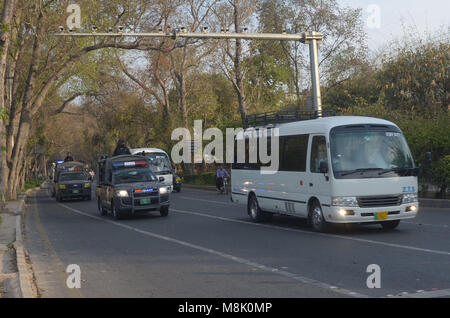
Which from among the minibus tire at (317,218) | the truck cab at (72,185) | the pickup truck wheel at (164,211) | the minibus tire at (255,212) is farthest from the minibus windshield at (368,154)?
the truck cab at (72,185)

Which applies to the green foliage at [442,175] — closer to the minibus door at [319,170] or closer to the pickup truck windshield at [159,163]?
the minibus door at [319,170]

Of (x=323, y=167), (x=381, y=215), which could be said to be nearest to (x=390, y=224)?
(x=381, y=215)

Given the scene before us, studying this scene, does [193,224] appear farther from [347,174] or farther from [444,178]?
[444,178]

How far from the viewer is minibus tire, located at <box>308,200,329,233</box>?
15.1 metres

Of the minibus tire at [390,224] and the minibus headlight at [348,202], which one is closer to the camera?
the minibus headlight at [348,202]

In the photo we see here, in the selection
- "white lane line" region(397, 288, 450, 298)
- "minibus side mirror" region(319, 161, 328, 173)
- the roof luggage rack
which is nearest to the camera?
"white lane line" region(397, 288, 450, 298)

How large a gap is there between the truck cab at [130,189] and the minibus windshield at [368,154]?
817cm

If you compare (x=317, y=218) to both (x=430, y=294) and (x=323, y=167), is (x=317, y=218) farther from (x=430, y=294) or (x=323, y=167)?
(x=430, y=294)

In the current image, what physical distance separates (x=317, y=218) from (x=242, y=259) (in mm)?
4473

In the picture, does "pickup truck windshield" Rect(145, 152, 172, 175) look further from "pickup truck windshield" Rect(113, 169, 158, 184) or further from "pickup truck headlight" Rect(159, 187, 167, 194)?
"pickup truck headlight" Rect(159, 187, 167, 194)

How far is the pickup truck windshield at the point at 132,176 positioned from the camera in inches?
873

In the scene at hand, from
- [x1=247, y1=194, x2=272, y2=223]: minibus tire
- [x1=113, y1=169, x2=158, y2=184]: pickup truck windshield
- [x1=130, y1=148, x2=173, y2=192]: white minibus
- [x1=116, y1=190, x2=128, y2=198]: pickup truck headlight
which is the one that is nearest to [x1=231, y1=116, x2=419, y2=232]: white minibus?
[x1=247, y1=194, x2=272, y2=223]: minibus tire

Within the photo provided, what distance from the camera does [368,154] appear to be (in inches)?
582

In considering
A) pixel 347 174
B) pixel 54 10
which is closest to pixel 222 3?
pixel 54 10
